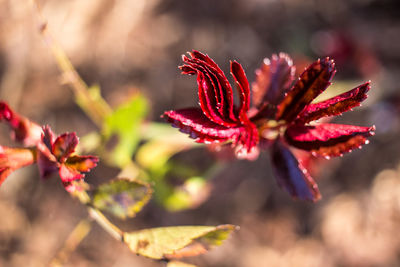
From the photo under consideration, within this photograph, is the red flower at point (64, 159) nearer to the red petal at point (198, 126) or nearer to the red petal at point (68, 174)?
the red petal at point (68, 174)

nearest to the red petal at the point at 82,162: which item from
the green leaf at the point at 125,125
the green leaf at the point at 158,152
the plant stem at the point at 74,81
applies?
the plant stem at the point at 74,81

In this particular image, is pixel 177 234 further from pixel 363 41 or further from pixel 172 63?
pixel 363 41

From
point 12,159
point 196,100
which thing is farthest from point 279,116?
point 196,100

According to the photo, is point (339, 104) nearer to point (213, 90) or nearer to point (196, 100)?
point (213, 90)

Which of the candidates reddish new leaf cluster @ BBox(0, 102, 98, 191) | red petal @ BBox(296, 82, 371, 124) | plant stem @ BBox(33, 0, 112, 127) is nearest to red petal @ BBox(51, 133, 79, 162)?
reddish new leaf cluster @ BBox(0, 102, 98, 191)

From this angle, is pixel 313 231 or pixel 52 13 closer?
pixel 313 231

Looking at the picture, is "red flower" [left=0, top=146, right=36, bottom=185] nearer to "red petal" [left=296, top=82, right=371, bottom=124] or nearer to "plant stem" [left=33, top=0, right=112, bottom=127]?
"plant stem" [left=33, top=0, right=112, bottom=127]

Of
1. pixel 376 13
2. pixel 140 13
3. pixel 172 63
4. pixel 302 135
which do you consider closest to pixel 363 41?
pixel 376 13
